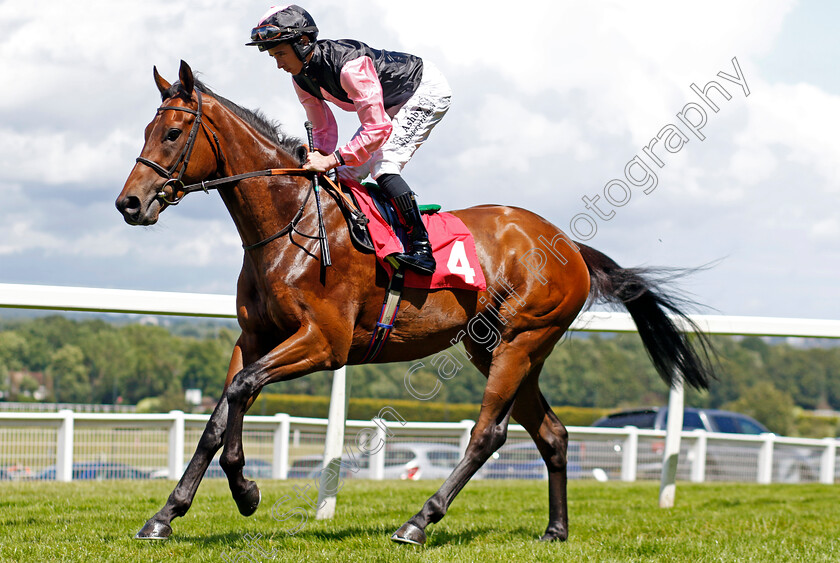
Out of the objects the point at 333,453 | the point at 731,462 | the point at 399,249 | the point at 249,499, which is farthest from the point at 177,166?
the point at 731,462

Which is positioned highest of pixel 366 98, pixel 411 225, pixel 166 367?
pixel 366 98

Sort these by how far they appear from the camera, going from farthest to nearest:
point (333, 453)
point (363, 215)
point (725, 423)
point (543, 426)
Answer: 1. point (725, 423)
2. point (333, 453)
3. point (543, 426)
4. point (363, 215)

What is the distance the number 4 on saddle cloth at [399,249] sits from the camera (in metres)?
4.22

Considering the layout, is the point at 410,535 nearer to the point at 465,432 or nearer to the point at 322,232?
the point at 322,232

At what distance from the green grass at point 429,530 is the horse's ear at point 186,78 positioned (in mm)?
2116

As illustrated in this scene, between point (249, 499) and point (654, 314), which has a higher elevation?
point (654, 314)

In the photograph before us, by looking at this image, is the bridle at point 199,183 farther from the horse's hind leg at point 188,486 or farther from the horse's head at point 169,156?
the horse's hind leg at point 188,486

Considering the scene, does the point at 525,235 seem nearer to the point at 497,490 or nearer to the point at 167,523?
the point at 167,523

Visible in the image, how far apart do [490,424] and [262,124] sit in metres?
2.04

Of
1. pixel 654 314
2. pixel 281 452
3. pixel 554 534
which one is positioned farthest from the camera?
pixel 281 452

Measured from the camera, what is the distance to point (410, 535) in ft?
13.2

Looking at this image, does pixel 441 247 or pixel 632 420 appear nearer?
pixel 441 247

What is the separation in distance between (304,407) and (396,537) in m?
35.9

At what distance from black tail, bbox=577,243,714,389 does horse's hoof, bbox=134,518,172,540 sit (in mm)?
3010
